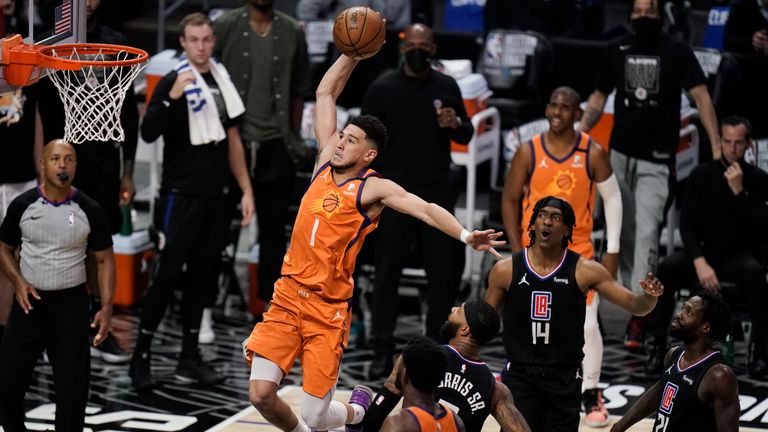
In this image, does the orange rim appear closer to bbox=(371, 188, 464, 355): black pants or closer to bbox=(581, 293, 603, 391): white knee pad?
bbox=(371, 188, 464, 355): black pants

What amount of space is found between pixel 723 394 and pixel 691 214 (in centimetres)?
318

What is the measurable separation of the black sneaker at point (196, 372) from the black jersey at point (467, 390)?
10.8 feet

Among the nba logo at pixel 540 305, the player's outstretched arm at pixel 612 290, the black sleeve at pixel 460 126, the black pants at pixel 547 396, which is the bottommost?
the black pants at pixel 547 396

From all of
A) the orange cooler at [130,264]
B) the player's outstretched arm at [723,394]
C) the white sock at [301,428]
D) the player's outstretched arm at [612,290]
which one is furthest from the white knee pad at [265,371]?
the orange cooler at [130,264]

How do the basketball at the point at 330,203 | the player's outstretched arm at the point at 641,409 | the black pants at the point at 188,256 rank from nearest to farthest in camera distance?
1. the player's outstretched arm at the point at 641,409
2. the basketball at the point at 330,203
3. the black pants at the point at 188,256

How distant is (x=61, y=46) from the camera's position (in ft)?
25.0

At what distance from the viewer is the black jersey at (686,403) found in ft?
22.4

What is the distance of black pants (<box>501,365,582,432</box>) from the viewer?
278 inches

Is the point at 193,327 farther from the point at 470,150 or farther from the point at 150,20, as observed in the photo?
the point at 150,20

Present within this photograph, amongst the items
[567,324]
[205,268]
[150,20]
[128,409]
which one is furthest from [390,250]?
[150,20]

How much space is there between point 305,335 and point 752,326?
12.0 feet

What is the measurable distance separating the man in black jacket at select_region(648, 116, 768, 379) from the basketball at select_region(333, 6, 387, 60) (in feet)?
10.3

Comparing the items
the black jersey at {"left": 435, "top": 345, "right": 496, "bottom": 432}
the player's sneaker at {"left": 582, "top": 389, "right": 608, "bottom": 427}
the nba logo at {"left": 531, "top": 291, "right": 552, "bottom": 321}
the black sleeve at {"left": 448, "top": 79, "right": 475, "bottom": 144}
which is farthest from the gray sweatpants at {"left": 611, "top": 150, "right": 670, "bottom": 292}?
the black jersey at {"left": 435, "top": 345, "right": 496, "bottom": 432}

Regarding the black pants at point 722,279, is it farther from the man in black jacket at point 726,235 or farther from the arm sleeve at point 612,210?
the arm sleeve at point 612,210
